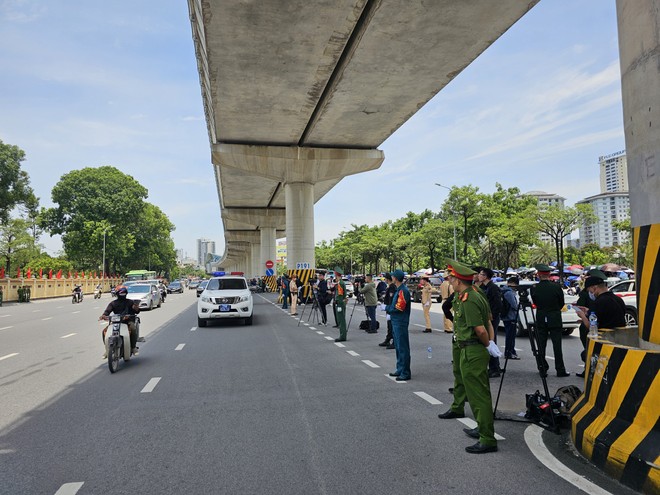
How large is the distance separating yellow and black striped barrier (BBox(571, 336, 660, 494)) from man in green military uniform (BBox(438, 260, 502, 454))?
0.87m

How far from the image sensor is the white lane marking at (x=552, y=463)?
12.5ft

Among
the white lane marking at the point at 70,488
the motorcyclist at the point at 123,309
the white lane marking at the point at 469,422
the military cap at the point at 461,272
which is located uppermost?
the military cap at the point at 461,272

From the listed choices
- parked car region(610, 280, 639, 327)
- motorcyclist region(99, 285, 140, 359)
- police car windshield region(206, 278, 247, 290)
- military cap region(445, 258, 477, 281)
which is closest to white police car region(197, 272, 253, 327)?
police car windshield region(206, 278, 247, 290)

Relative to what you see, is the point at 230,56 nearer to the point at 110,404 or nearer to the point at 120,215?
the point at 110,404

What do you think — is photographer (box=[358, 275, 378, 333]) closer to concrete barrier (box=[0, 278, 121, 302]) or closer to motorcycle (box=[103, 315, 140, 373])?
motorcycle (box=[103, 315, 140, 373])

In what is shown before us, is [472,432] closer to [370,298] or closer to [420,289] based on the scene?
[370,298]

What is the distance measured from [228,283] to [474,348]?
1419cm

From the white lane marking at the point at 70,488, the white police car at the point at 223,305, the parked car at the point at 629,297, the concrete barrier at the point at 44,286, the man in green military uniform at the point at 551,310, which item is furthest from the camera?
the concrete barrier at the point at 44,286

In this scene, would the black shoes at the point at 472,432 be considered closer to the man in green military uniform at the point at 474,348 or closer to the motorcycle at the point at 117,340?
the man in green military uniform at the point at 474,348

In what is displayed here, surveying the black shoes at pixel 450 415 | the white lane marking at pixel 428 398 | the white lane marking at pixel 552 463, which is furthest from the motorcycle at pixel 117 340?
the white lane marking at pixel 552 463

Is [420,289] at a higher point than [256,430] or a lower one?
higher

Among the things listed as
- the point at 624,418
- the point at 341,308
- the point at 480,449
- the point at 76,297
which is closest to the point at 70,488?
the point at 480,449

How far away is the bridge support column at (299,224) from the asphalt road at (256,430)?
1981cm

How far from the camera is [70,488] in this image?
157 inches
